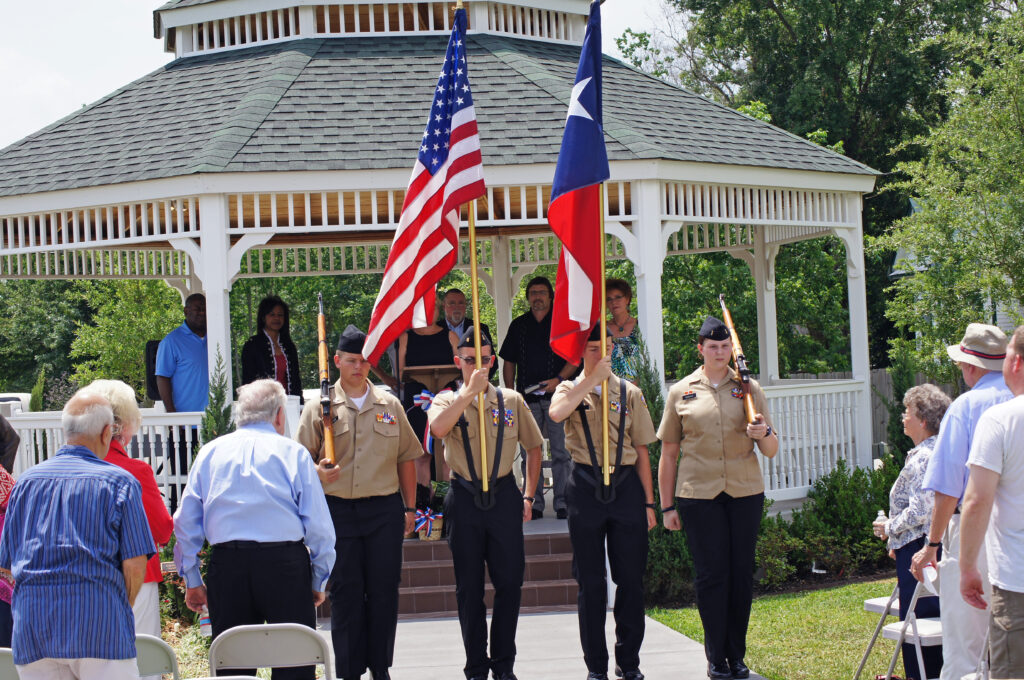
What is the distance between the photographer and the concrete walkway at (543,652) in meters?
7.91

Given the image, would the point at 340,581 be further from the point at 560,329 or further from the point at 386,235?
the point at 386,235

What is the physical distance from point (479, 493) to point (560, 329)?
1209 millimetres

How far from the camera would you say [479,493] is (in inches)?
286

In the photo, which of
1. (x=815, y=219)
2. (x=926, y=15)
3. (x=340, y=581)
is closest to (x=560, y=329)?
(x=340, y=581)

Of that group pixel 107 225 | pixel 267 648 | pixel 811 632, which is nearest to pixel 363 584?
pixel 267 648

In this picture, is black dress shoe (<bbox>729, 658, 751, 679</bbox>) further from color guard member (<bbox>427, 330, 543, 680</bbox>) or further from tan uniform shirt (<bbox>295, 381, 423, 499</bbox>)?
tan uniform shirt (<bbox>295, 381, 423, 499</bbox>)

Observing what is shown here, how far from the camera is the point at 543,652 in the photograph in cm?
859

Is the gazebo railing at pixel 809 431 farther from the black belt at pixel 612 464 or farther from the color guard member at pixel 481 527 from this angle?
the color guard member at pixel 481 527

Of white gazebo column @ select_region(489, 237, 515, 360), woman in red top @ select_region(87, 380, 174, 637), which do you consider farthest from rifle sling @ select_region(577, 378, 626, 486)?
white gazebo column @ select_region(489, 237, 515, 360)

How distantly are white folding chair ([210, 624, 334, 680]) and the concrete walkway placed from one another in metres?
2.63

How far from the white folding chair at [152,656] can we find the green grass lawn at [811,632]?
409 cm

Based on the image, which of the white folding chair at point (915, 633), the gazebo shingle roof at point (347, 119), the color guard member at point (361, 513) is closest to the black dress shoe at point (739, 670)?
the white folding chair at point (915, 633)

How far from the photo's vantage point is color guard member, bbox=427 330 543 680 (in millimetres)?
7230

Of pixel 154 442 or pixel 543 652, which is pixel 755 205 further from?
pixel 154 442
